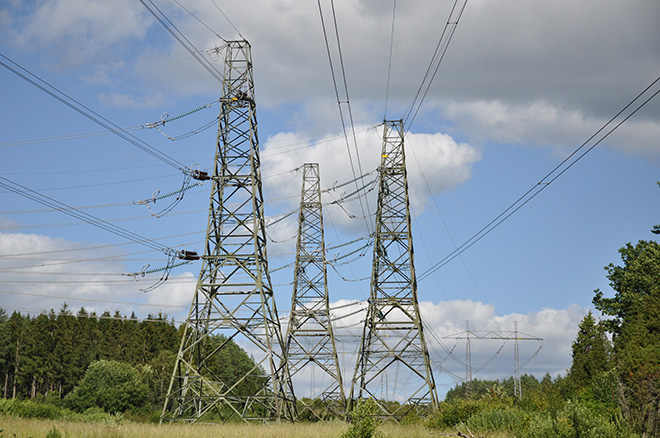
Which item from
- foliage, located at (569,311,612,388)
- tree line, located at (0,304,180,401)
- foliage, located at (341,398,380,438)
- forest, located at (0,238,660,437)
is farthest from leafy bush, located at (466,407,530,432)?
tree line, located at (0,304,180,401)

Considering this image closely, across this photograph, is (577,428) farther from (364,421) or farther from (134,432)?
(134,432)

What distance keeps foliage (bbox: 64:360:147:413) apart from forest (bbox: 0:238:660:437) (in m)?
0.10

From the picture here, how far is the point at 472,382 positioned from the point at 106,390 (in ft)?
140

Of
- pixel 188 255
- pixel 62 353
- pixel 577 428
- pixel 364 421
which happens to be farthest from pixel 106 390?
pixel 577 428

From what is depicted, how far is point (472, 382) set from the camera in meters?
77.6

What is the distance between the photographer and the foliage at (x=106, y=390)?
62594 mm

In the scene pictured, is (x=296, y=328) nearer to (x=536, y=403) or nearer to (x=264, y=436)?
(x=536, y=403)

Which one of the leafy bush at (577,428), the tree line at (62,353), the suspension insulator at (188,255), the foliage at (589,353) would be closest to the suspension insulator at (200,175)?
the suspension insulator at (188,255)

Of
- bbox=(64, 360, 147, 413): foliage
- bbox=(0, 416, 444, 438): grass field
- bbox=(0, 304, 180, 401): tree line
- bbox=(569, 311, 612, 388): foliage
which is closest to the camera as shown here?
bbox=(0, 416, 444, 438): grass field

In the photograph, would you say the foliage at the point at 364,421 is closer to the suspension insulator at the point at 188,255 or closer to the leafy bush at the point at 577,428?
the leafy bush at the point at 577,428

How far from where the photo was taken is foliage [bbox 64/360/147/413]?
62.6 metres

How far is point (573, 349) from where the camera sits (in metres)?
64.4

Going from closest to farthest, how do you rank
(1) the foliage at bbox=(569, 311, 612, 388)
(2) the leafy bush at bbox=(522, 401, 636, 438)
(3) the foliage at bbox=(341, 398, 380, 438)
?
1. (2) the leafy bush at bbox=(522, 401, 636, 438)
2. (3) the foliage at bbox=(341, 398, 380, 438)
3. (1) the foliage at bbox=(569, 311, 612, 388)

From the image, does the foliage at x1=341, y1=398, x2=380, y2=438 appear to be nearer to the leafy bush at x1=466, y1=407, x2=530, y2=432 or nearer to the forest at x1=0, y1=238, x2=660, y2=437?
the forest at x1=0, y1=238, x2=660, y2=437
